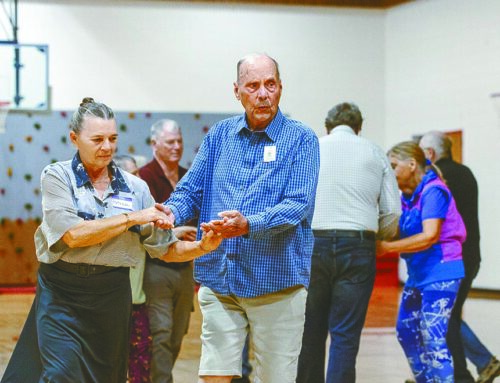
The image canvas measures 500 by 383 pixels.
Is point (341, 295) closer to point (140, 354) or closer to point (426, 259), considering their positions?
point (426, 259)

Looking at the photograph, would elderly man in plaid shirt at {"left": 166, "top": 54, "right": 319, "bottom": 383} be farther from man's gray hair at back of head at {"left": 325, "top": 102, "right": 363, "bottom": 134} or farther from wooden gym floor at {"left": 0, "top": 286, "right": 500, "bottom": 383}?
wooden gym floor at {"left": 0, "top": 286, "right": 500, "bottom": 383}

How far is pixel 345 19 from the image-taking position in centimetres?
1323

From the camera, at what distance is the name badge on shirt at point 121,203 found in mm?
3391

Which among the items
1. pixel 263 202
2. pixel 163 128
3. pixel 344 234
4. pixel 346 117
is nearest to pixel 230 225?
pixel 263 202

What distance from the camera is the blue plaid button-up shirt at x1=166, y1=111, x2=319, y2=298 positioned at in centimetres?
335

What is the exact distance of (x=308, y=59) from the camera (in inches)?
516

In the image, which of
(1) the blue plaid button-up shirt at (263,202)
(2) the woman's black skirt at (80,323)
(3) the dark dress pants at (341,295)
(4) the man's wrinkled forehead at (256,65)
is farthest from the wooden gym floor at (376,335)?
(4) the man's wrinkled forehead at (256,65)

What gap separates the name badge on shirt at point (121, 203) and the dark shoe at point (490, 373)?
3.21m

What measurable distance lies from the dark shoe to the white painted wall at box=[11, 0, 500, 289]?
6.01 m

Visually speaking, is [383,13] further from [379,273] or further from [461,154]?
[379,273]

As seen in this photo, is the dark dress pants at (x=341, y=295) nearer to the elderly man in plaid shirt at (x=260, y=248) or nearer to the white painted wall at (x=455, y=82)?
the elderly man in plaid shirt at (x=260, y=248)

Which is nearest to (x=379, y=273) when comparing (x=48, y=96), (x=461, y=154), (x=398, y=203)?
(x=461, y=154)

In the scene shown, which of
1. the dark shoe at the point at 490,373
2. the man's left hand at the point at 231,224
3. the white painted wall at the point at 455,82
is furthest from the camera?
the white painted wall at the point at 455,82

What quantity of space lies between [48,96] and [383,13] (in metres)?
5.49
